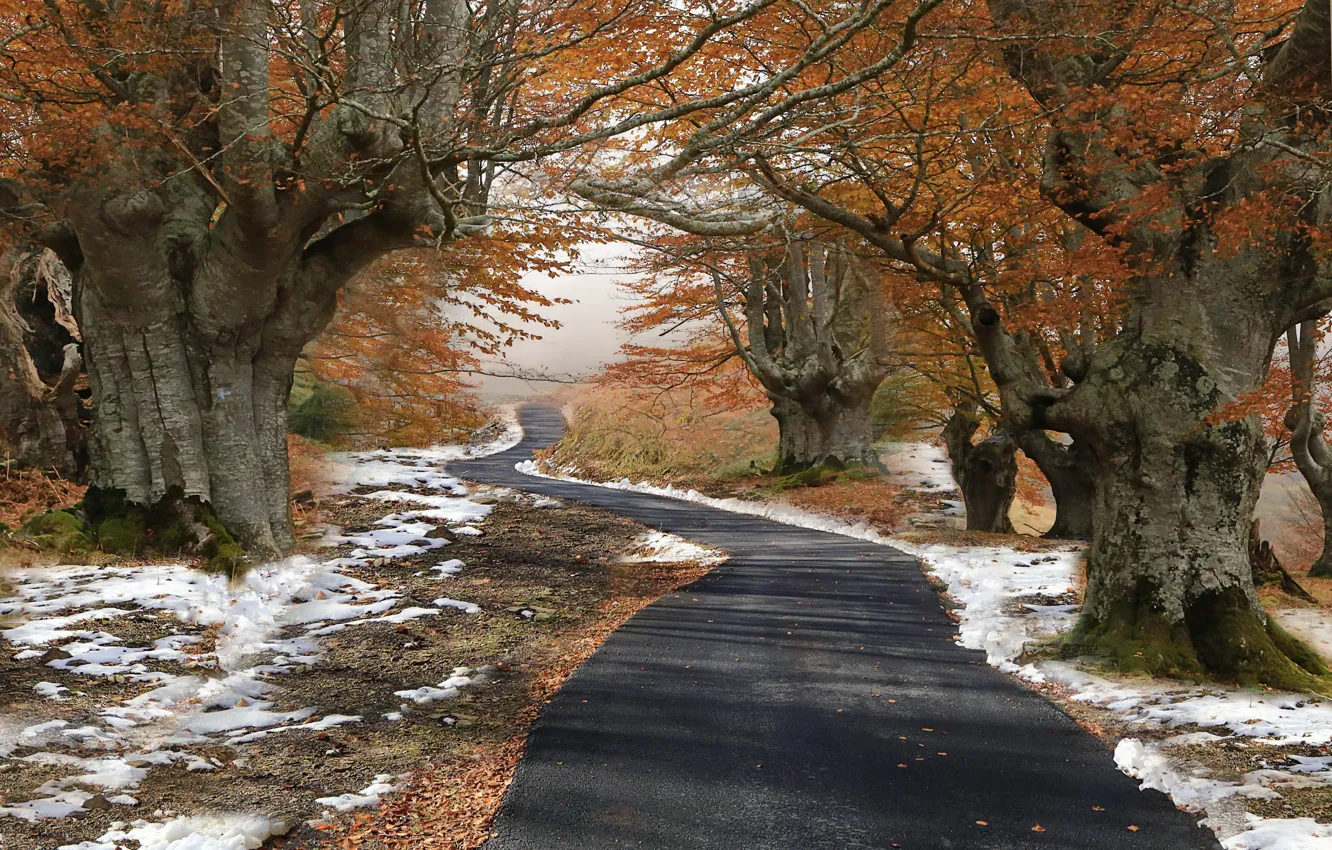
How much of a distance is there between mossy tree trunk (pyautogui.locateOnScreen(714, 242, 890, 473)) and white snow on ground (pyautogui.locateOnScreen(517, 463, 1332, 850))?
866 centimetres

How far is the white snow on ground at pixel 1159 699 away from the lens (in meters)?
4.24

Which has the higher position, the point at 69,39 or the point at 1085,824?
the point at 69,39

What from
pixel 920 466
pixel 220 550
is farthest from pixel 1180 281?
pixel 920 466

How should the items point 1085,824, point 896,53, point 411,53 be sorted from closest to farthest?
point 1085,824 < point 896,53 < point 411,53

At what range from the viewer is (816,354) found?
19.4m

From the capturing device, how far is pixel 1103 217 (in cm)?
728

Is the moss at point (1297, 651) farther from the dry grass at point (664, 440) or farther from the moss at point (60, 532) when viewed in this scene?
the dry grass at point (664, 440)

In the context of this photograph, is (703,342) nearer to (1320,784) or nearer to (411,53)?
(411,53)

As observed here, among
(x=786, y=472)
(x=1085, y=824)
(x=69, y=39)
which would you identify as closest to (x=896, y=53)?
(x=1085, y=824)

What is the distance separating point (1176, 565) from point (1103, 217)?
2999 millimetres

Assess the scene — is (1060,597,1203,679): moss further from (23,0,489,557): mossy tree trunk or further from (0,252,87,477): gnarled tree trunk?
(0,252,87,477): gnarled tree trunk

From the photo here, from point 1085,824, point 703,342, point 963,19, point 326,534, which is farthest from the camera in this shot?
point 703,342

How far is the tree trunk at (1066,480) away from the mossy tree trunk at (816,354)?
476 centimetres

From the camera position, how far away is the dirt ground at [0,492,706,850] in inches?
158
